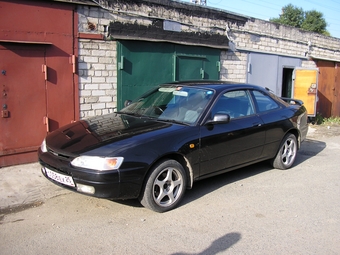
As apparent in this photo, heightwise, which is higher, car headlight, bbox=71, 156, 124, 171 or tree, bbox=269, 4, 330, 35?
tree, bbox=269, 4, 330, 35

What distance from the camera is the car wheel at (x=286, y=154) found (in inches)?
247

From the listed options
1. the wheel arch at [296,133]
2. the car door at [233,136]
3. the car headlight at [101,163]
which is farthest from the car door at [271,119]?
the car headlight at [101,163]

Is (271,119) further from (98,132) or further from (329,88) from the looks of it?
(329,88)

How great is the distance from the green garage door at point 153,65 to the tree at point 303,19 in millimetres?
38296

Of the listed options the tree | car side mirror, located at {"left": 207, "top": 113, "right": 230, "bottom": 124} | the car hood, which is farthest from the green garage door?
the tree

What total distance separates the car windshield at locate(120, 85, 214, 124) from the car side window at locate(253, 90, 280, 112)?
1119 millimetres

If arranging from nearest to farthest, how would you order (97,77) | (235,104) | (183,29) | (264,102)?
(235,104) < (264,102) < (97,77) < (183,29)

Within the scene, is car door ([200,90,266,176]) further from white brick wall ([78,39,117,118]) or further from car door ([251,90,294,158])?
white brick wall ([78,39,117,118])

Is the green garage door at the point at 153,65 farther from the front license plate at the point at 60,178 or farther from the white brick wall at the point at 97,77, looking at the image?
the front license plate at the point at 60,178

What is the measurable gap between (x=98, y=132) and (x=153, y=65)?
4136 mm

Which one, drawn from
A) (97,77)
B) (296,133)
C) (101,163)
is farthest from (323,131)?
(101,163)

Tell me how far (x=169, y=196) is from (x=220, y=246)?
3.45 feet

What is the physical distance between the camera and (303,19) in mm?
45625

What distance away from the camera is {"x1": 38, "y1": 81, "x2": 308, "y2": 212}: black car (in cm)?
394
